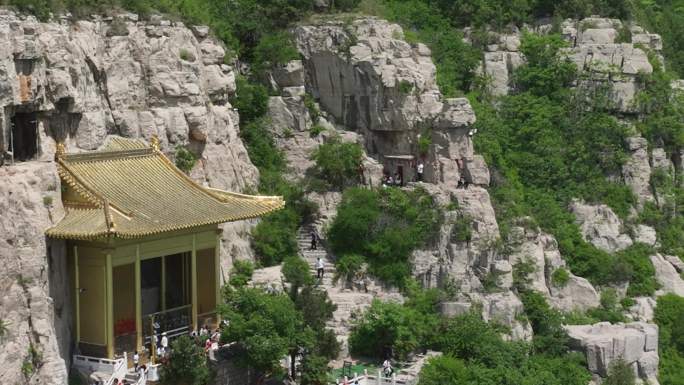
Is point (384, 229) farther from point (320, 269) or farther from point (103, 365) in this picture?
point (103, 365)

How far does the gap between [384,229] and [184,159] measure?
6.79 meters

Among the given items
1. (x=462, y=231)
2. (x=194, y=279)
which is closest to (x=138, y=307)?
(x=194, y=279)

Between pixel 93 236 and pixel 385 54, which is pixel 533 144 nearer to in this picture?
pixel 385 54

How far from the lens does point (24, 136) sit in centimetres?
3388

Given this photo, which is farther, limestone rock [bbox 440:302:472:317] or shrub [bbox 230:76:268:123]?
shrub [bbox 230:76:268:123]

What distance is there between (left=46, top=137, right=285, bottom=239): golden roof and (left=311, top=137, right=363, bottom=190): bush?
6.20 m

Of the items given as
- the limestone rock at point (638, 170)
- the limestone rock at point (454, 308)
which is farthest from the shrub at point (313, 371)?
the limestone rock at point (638, 170)

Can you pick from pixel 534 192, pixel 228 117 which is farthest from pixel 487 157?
pixel 228 117

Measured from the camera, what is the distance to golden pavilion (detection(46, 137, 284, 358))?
109 feet

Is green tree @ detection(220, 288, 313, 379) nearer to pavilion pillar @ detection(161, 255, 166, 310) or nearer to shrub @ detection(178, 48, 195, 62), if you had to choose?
pavilion pillar @ detection(161, 255, 166, 310)

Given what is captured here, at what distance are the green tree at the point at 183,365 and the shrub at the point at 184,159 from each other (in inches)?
275

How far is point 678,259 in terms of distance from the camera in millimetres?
49500

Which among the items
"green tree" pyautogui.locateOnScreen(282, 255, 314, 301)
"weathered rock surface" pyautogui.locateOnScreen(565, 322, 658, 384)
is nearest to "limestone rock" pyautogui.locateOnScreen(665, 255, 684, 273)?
"weathered rock surface" pyautogui.locateOnScreen(565, 322, 658, 384)

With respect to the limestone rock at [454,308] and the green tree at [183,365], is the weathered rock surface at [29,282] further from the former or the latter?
the limestone rock at [454,308]
